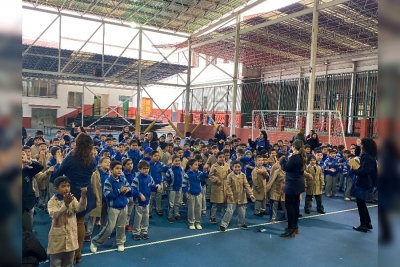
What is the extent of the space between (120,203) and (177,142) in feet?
14.3

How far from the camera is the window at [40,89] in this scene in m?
22.1

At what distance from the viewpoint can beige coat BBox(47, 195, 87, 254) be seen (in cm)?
315

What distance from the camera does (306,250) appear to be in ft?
14.6

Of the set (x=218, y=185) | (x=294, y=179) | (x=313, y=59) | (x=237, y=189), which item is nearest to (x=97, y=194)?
(x=218, y=185)

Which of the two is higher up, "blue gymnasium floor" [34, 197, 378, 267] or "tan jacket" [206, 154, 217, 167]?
"tan jacket" [206, 154, 217, 167]

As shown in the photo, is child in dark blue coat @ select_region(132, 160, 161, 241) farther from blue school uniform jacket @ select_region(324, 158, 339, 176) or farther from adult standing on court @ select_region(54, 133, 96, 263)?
blue school uniform jacket @ select_region(324, 158, 339, 176)

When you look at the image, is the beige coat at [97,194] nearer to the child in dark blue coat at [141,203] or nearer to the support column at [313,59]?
the child in dark blue coat at [141,203]

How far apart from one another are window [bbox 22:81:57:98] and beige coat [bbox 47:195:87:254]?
21.5 meters

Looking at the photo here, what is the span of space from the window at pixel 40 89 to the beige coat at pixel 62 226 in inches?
846

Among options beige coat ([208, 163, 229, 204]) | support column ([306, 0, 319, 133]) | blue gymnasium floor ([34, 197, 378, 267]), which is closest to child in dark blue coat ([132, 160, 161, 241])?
blue gymnasium floor ([34, 197, 378, 267])

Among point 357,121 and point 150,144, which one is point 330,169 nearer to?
point 150,144

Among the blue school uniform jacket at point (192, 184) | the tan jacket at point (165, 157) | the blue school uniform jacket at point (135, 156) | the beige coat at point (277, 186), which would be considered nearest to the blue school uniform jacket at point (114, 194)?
the blue school uniform jacket at point (192, 184)

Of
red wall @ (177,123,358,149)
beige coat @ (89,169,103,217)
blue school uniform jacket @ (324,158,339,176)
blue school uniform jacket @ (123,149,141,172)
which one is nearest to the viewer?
beige coat @ (89,169,103,217)

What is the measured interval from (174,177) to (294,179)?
7.02ft
